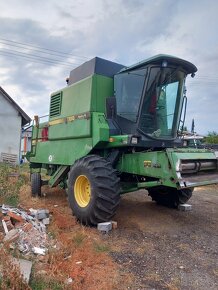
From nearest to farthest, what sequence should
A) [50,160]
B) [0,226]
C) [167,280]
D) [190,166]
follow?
1. [167,280]
2. [0,226]
3. [190,166]
4. [50,160]

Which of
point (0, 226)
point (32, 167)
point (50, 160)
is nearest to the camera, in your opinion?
point (0, 226)

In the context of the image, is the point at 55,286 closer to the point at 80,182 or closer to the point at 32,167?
the point at 80,182

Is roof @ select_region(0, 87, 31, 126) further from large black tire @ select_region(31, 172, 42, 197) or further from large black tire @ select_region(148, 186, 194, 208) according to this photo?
large black tire @ select_region(148, 186, 194, 208)

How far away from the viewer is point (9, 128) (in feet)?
75.3

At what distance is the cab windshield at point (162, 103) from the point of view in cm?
665

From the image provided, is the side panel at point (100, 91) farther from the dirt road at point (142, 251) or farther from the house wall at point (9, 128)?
the house wall at point (9, 128)

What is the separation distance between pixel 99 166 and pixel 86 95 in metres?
1.96

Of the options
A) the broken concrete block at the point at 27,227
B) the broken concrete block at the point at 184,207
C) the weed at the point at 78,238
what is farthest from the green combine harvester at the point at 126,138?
the broken concrete block at the point at 27,227

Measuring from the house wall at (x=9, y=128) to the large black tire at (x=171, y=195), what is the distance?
53.6 ft

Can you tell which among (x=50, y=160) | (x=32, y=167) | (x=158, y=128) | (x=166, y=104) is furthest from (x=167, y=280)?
(x=32, y=167)

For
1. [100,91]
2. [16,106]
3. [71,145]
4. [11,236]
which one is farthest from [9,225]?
[16,106]

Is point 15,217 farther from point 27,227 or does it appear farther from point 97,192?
point 97,192

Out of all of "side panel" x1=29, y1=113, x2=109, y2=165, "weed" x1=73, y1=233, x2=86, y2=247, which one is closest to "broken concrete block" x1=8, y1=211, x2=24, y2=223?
"weed" x1=73, y1=233, x2=86, y2=247

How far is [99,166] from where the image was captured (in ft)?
20.3
